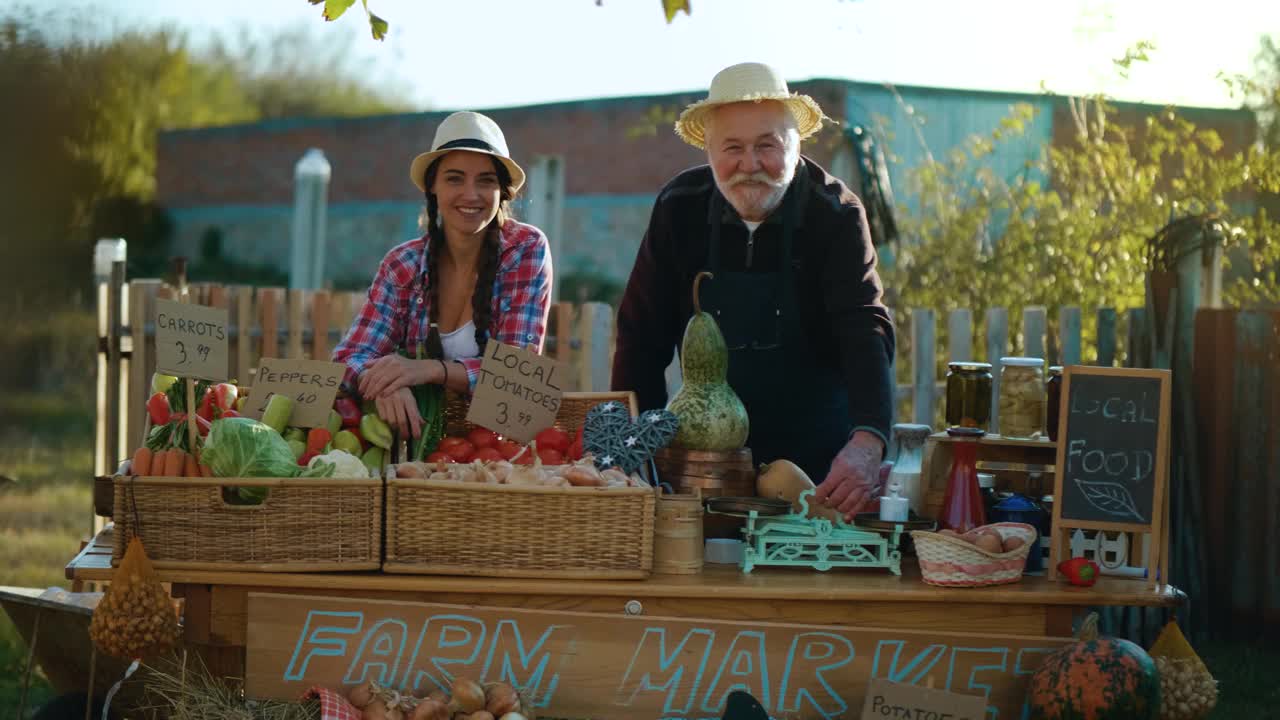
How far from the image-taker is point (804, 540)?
3025 mm

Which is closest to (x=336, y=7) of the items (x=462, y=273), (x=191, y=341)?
(x=462, y=273)

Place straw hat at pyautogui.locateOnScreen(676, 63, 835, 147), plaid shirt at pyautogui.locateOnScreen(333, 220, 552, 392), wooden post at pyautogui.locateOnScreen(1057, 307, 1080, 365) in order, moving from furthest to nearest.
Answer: wooden post at pyautogui.locateOnScreen(1057, 307, 1080, 365)
plaid shirt at pyautogui.locateOnScreen(333, 220, 552, 392)
straw hat at pyautogui.locateOnScreen(676, 63, 835, 147)

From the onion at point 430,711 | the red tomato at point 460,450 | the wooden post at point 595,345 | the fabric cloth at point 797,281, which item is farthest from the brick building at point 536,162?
the onion at point 430,711

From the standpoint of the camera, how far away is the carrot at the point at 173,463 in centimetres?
299

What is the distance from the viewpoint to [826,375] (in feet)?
13.2

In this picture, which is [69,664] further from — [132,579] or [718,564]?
[718,564]

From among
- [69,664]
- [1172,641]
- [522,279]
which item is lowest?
[69,664]

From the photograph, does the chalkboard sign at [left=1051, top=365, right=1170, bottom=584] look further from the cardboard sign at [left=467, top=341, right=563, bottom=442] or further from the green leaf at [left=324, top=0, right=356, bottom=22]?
the green leaf at [left=324, top=0, right=356, bottom=22]

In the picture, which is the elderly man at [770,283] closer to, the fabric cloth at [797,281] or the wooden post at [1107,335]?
the fabric cloth at [797,281]

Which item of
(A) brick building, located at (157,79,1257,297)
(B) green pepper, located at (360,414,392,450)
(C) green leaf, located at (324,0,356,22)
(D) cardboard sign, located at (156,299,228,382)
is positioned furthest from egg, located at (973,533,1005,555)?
(A) brick building, located at (157,79,1257,297)

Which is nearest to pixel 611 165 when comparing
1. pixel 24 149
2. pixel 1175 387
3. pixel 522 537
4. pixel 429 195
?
pixel 24 149

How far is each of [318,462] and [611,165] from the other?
17.3 metres

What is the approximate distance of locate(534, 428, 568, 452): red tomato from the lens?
3334mm

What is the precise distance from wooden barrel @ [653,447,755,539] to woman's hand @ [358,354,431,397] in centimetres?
73
